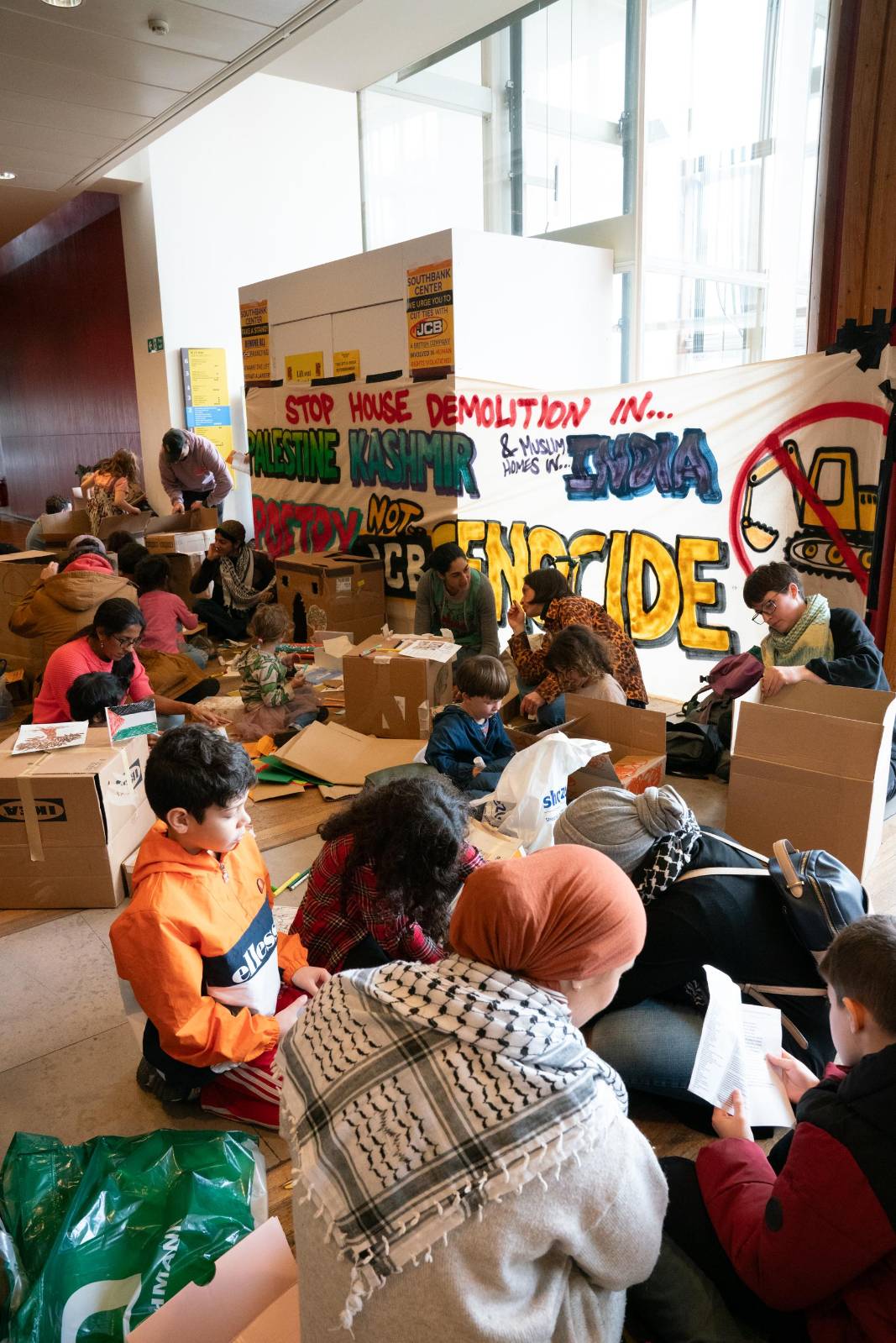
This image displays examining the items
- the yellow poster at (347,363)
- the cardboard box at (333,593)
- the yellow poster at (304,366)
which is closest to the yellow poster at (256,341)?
the yellow poster at (304,366)

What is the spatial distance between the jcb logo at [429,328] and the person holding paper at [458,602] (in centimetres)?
149

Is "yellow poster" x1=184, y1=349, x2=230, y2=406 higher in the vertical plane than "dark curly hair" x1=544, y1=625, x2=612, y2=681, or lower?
higher

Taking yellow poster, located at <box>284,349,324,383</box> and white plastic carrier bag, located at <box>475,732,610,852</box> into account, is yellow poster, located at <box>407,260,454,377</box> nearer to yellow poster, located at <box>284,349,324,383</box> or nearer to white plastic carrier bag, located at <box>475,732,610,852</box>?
yellow poster, located at <box>284,349,324,383</box>

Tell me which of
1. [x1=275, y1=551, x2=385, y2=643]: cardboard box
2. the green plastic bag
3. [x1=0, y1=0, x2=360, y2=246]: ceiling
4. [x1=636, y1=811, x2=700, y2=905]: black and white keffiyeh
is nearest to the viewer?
the green plastic bag

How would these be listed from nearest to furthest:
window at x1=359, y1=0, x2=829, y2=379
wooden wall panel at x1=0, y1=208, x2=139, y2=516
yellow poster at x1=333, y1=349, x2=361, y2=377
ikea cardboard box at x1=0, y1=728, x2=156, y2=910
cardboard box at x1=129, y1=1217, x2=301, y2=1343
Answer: cardboard box at x1=129, y1=1217, x2=301, y2=1343 < ikea cardboard box at x1=0, y1=728, x2=156, y2=910 < window at x1=359, y1=0, x2=829, y2=379 < yellow poster at x1=333, y1=349, x2=361, y2=377 < wooden wall panel at x1=0, y1=208, x2=139, y2=516

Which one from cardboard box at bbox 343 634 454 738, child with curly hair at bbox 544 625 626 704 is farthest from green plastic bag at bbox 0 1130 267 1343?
cardboard box at bbox 343 634 454 738

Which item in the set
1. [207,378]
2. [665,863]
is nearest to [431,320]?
[207,378]

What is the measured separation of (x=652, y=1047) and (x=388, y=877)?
28.3 inches

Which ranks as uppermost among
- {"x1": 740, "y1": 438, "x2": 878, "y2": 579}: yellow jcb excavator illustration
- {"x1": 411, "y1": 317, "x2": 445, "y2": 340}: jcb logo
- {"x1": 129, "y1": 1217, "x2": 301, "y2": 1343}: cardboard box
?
{"x1": 411, "y1": 317, "x2": 445, "y2": 340}: jcb logo

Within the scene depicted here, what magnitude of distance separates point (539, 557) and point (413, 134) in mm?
5485

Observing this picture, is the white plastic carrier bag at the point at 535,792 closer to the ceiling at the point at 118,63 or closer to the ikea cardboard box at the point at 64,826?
the ikea cardboard box at the point at 64,826

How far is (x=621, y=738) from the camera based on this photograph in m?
3.52

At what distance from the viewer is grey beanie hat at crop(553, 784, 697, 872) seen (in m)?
2.04

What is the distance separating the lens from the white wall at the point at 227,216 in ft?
27.7
